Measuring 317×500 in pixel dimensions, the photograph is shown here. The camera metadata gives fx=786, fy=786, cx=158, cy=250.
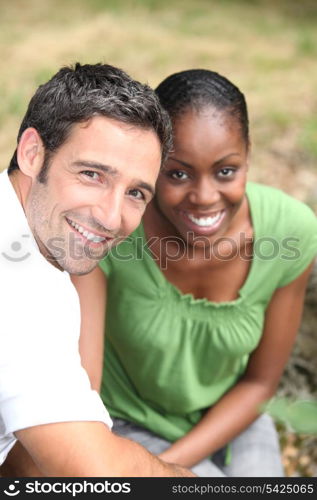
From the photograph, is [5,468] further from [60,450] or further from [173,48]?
[173,48]

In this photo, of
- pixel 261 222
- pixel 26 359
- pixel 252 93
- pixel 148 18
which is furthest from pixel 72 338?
pixel 148 18

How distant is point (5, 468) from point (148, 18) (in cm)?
583

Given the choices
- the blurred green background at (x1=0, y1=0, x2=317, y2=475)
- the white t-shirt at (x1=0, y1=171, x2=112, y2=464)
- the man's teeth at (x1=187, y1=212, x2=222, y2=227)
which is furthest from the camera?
the blurred green background at (x1=0, y1=0, x2=317, y2=475)

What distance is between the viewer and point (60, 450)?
1.85 meters

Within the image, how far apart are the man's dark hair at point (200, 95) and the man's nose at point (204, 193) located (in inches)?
8.1

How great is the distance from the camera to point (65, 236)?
209 centimetres

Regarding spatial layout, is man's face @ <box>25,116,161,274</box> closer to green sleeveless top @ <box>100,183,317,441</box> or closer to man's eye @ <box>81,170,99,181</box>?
man's eye @ <box>81,170,99,181</box>

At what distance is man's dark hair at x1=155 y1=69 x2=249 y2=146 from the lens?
8.05 feet

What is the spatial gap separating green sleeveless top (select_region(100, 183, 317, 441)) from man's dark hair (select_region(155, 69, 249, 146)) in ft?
1.35

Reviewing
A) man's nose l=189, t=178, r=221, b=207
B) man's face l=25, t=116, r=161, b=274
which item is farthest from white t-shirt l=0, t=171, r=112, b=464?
man's nose l=189, t=178, r=221, b=207

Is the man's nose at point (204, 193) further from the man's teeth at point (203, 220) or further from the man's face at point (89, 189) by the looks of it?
the man's face at point (89, 189)

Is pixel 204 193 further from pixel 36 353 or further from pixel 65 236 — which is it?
pixel 36 353

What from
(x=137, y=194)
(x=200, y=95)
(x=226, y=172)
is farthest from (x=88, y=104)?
(x=226, y=172)
